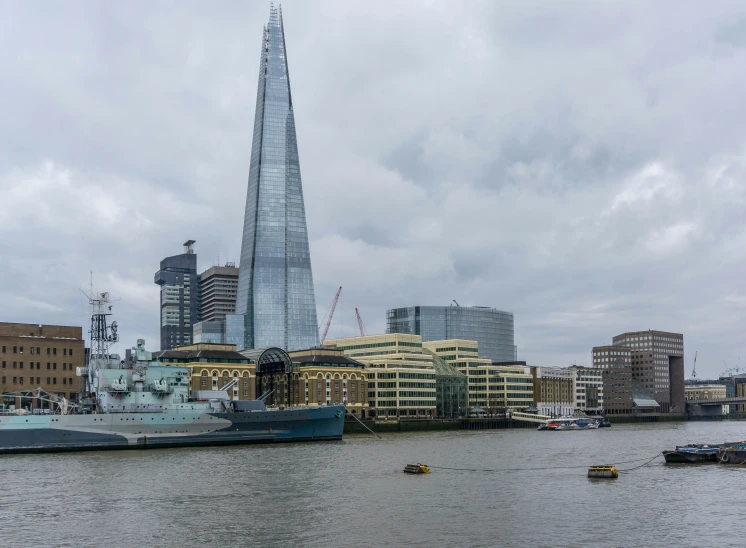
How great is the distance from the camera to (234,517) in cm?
4659

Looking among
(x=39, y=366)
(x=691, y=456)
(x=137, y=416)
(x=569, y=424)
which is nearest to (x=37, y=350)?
(x=39, y=366)

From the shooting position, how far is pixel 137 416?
9075cm

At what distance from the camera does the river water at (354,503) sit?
137 feet

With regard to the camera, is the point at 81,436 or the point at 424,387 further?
the point at 424,387

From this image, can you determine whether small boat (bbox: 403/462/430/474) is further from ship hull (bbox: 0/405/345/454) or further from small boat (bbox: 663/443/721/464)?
ship hull (bbox: 0/405/345/454)

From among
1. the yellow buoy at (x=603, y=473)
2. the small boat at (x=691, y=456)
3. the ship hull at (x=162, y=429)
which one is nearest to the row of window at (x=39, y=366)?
the ship hull at (x=162, y=429)

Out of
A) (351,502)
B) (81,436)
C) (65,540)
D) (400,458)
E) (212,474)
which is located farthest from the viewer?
(81,436)

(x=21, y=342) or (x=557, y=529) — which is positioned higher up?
(x=21, y=342)

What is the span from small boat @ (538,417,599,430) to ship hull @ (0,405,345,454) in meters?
75.1

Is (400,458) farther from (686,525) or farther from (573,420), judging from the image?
(573,420)

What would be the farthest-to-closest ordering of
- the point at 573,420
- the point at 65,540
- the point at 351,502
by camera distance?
the point at 573,420 < the point at 351,502 < the point at 65,540

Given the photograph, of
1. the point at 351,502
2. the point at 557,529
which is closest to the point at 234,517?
the point at 351,502

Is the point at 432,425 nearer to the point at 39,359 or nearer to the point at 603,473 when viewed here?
the point at 39,359

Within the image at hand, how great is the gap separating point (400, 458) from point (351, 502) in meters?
30.1
